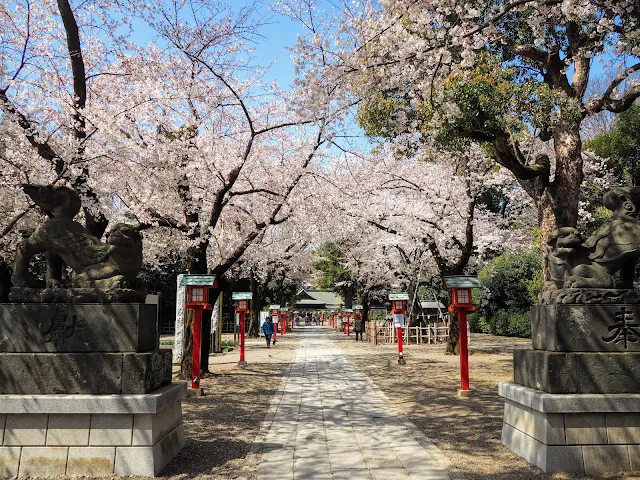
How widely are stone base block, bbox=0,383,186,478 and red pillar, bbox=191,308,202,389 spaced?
4.99 meters

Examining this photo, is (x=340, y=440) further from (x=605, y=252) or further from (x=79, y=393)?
(x=605, y=252)

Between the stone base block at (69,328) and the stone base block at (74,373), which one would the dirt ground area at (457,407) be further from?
the stone base block at (69,328)

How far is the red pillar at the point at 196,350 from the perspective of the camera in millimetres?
9805

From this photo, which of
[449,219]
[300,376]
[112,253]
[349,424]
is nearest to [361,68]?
[112,253]

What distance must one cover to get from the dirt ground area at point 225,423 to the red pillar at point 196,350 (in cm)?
38

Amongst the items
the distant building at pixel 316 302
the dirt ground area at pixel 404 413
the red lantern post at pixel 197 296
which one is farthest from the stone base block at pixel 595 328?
the distant building at pixel 316 302

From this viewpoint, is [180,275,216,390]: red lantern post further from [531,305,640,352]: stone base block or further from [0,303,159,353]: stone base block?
[531,305,640,352]: stone base block

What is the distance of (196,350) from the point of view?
10.1m

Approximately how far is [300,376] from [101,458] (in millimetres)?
8781

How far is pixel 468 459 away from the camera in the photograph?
5.54 meters

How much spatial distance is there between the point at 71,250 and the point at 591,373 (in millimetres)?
5493

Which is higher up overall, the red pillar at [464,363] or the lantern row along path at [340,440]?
the red pillar at [464,363]

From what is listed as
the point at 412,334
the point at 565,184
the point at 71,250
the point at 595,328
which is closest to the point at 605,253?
the point at 595,328

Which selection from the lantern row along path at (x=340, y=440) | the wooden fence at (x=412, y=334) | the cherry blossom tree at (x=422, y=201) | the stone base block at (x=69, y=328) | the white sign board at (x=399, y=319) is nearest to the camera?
the stone base block at (x=69, y=328)
